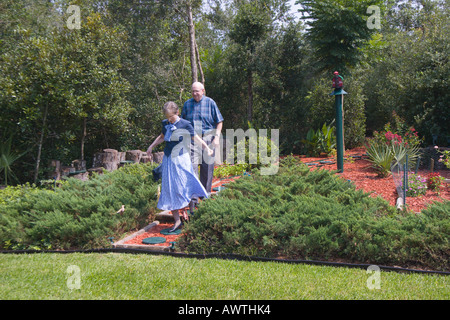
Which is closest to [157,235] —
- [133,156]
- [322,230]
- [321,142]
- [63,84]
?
[322,230]

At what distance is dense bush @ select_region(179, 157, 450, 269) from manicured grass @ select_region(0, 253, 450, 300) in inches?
11.2

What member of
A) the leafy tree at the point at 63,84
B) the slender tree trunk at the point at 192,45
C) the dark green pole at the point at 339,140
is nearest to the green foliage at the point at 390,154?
the dark green pole at the point at 339,140

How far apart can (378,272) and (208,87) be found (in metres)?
11.2

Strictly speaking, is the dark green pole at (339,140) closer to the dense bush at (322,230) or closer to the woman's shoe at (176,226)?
the dense bush at (322,230)

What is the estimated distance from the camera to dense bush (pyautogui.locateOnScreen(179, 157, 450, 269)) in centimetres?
385

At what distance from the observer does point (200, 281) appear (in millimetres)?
3449

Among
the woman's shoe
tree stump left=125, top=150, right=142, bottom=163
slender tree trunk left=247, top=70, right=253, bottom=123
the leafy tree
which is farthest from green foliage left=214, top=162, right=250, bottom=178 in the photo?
slender tree trunk left=247, top=70, right=253, bottom=123

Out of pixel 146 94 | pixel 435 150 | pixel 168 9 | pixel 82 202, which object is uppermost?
pixel 168 9

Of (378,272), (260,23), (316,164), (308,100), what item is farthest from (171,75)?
(378,272)

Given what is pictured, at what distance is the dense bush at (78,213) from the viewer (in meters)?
4.75

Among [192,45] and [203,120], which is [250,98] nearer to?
[192,45]

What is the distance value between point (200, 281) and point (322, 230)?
1.50 meters
